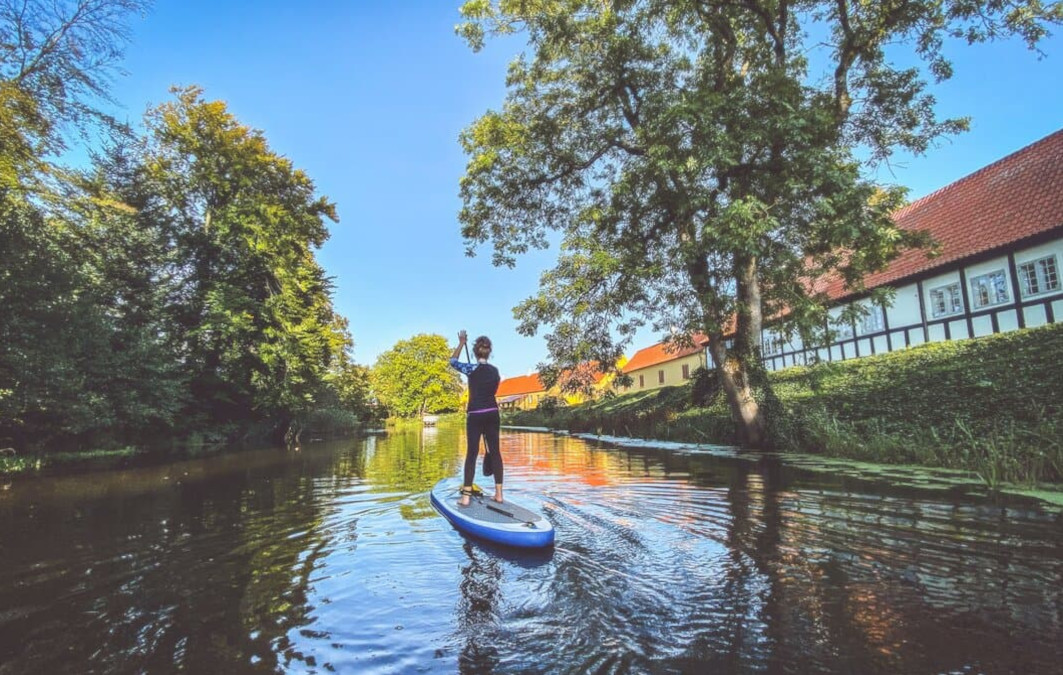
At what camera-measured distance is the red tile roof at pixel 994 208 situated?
52.5 feet

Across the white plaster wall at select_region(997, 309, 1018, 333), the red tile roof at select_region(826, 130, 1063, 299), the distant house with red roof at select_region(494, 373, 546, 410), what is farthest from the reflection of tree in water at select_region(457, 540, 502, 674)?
the distant house with red roof at select_region(494, 373, 546, 410)

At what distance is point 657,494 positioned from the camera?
8.64 m

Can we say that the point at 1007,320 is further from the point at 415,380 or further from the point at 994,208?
the point at 415,380

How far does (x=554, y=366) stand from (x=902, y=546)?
11.1 metres

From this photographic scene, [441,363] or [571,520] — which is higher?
[441,363]

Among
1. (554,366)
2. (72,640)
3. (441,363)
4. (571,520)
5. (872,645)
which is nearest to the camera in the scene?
(872,645)

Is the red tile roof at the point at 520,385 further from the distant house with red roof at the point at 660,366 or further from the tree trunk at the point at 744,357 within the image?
the tree trunk at the point at 744,357

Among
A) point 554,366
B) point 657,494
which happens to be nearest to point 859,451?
point 657,494

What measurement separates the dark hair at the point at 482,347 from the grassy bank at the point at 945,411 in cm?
805

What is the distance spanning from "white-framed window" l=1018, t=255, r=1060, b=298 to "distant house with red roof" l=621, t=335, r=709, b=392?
23.2 metres

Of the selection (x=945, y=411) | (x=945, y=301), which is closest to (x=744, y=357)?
(x=945, y=411)

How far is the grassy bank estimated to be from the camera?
9117 millimetres

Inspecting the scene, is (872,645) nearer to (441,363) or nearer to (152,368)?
(152,368)

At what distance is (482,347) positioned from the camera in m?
7.26
